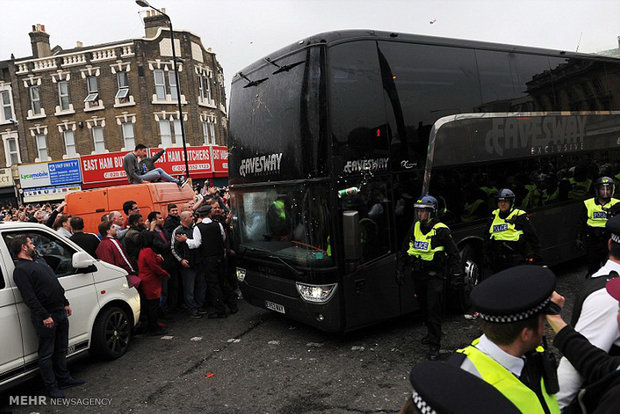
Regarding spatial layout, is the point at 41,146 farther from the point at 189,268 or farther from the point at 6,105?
the point at 189,268

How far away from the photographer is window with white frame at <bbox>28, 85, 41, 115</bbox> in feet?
94.9

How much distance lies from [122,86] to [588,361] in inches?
1179

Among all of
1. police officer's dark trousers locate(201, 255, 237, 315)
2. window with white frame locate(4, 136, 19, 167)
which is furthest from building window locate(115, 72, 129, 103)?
police officer's dark trousers locate(201, 255, 237, 315)

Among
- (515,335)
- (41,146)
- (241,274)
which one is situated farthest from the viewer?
(41,146)

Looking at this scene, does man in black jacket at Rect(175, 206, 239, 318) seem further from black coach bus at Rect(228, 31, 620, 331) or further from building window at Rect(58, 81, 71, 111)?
building window at Rect(58, 81, 71, 111)

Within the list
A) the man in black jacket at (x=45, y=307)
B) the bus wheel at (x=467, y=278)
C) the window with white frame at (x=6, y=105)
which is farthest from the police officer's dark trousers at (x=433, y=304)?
the window with white frame at (x=6, y=105)

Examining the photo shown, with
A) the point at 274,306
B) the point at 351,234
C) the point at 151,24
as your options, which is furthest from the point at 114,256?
the point at 151,24

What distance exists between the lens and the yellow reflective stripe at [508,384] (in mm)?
1527

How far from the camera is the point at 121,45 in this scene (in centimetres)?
2700

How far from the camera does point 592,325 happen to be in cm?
227

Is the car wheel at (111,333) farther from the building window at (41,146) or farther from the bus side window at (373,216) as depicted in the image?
the building window at (41,146)

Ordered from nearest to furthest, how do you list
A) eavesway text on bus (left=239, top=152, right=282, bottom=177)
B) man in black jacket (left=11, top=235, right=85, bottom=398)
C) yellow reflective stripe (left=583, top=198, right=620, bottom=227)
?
man in black jacket (left=11, top=235, right=85, bottom=398), eavesway text on bus (left=239, top=152, right=282, bottom=177), yellow reflective stripe (left=583, top=198, right=620, bottom=227)

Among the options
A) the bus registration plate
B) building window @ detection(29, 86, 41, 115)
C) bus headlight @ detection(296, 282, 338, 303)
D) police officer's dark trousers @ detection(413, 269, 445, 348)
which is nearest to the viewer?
police officer's dark trousers @ detection(413, 269, 445, 348)

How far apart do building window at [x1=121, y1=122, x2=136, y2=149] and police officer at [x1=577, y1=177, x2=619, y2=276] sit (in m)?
26.5
